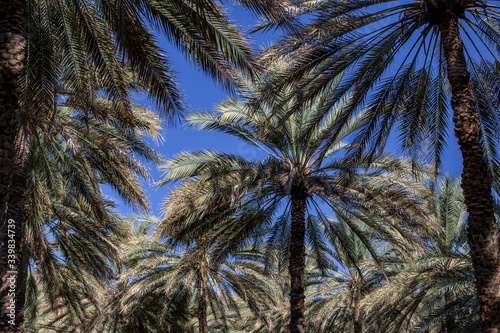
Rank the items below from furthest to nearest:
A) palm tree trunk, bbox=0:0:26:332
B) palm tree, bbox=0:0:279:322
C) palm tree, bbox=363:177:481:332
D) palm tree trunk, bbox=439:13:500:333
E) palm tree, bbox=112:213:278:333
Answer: palm tree, bbox=112:213:278:333, palm tree, bbox=363:177:481:332, palm tree, bbox=0:0:279:322, palm tree trunk, bbox=439:13:500:333, palm tree trunk, bbox=0:0:26:332

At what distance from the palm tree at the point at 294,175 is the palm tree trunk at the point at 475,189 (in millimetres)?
3315

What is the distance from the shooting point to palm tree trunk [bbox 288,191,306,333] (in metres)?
11.6

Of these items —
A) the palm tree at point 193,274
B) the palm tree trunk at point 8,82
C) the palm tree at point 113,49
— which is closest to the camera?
the palm tree trunk at point 8,82

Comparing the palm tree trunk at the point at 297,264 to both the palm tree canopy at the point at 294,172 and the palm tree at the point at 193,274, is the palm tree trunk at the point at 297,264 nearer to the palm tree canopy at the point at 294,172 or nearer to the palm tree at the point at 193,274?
the palm tree canopy at the point at 294,172

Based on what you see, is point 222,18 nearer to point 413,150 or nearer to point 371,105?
point 371,105

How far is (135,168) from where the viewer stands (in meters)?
12.7

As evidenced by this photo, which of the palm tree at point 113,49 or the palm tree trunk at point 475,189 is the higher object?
the palm tree at point 113,49

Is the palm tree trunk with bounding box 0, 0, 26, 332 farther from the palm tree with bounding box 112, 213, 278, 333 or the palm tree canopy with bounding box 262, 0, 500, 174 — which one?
the palm tree with bounding box 112, 213, 278, 333

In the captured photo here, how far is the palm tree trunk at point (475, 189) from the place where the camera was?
6851 millimetres

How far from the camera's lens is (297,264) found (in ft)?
39.5

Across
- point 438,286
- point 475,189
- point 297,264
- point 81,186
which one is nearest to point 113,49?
point 81,186

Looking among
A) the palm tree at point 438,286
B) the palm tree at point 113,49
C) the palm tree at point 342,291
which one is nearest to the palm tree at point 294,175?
the palm tree at point 438,286

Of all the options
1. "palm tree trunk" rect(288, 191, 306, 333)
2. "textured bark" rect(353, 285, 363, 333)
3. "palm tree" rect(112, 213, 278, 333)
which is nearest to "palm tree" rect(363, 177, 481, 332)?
"textured bark" rect(353, 285, 363, 333)

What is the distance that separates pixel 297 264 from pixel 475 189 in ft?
18.2
